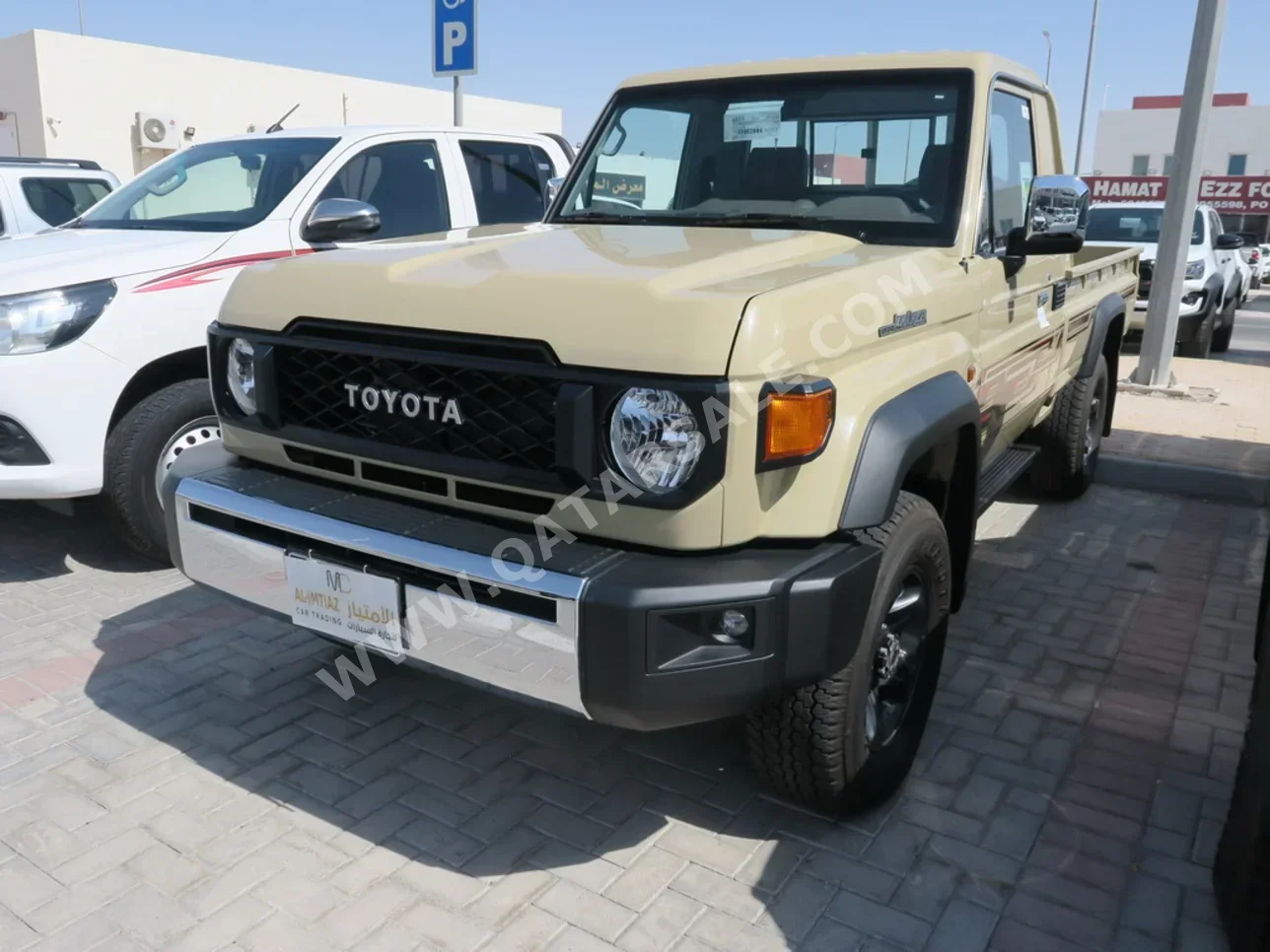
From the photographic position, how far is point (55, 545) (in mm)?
5016

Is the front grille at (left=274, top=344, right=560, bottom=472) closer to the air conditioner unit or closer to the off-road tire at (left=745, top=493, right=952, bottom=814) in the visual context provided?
the off-road tire at (left=745, top=493, right=952, bottom=814)

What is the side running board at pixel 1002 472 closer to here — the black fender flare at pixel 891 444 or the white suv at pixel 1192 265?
the black fender flare at pixel 891 444

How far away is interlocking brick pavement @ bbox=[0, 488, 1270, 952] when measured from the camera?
2494 mm

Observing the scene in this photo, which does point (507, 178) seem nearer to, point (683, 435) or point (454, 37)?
point (454, 37)

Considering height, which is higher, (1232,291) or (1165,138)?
(1165,138)

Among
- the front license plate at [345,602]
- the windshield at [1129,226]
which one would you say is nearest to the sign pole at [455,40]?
the front license plate at [345,602]

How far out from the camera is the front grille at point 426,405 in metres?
2.43

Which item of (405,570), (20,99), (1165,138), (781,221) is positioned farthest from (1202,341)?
(1165,138)

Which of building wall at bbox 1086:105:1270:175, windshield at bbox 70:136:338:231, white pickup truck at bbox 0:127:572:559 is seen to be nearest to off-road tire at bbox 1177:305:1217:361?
white pickup truck at bbox 0:127:572:559

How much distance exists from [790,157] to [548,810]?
225 centimetres

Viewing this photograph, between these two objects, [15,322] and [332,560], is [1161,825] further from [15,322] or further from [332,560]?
[15,322]

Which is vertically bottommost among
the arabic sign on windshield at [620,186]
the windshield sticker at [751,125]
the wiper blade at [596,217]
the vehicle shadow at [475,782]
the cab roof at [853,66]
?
the vehicle shadow at [475,782]

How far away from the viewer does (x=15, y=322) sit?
156 inches

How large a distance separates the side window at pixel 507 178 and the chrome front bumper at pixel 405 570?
10.1 ft
